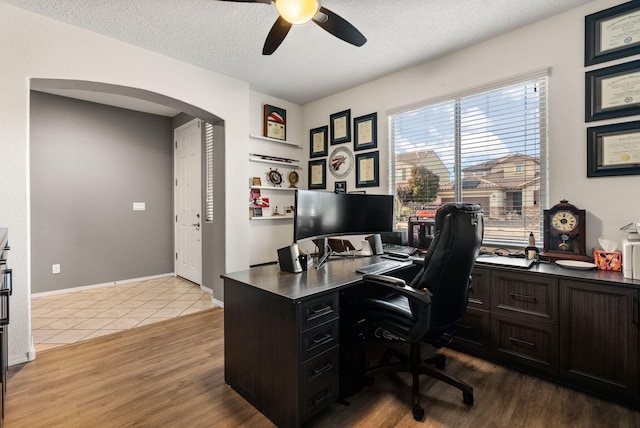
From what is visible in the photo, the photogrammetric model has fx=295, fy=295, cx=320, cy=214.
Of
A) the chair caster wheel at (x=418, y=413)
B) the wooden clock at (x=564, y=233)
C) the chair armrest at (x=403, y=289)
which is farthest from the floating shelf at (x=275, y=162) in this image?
the chair caster wheel at (x=418, y=413)

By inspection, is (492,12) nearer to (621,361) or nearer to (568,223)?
(568,223)

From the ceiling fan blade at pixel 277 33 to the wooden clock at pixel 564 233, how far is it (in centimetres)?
242

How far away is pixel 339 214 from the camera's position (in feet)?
8.17

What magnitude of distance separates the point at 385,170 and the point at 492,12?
1.70 meters

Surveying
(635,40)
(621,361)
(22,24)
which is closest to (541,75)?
(635,40)

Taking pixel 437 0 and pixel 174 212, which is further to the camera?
pixel 174 212

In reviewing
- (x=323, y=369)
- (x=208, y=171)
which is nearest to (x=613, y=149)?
(x=323, y=369)

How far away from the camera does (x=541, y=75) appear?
241cm

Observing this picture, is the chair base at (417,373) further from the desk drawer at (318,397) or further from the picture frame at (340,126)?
the picture frame at (340,126)

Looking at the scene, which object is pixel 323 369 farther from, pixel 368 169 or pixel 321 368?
pixel 368 169

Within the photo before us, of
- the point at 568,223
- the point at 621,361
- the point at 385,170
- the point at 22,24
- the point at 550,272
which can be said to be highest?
the point at 22,24

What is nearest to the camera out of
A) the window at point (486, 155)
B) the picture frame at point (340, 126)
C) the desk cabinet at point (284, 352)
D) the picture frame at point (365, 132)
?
the desk cabinet at point (284, 352)

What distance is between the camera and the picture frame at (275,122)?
4008 millimetres

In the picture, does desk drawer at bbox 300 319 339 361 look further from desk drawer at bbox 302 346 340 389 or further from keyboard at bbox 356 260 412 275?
keyboard at bbox 356 260 412 275
